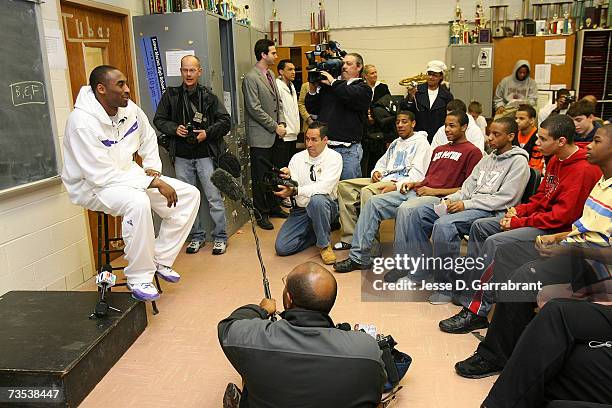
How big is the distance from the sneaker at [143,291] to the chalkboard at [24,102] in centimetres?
94

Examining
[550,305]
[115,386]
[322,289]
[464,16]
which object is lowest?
[115,386]

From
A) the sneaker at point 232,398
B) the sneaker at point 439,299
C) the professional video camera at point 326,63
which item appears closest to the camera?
the sneaker at point 232,398

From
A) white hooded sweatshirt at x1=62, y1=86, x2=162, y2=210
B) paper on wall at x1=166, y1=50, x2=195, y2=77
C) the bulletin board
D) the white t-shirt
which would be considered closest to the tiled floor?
white hooded sweatshirt at x1=62, y1=86, x2=162, y2=210

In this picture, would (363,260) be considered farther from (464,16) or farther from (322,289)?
(464,16)

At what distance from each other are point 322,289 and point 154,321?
73.2 inches

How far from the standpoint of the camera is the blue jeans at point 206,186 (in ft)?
13.8

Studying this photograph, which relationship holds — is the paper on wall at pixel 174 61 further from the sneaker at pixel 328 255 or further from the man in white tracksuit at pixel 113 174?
the sneaker at pixel 328 255

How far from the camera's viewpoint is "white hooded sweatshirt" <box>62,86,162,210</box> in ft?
9.51

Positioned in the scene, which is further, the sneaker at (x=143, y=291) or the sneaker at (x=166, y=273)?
the sneaker at (x=166, y=273)

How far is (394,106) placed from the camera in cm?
557

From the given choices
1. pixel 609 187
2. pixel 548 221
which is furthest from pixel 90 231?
pixel 609 187

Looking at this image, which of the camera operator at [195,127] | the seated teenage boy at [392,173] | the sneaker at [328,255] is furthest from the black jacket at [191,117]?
the sneaker at [328,255]

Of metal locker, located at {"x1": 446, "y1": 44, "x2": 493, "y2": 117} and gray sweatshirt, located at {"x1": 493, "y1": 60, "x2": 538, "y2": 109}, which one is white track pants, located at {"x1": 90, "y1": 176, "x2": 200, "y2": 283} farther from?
gray sweatshirt, located at {"x1": 493, "y1": 60, "x2": 538, "y2": 109}

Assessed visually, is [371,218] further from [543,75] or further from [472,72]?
[543,75]
